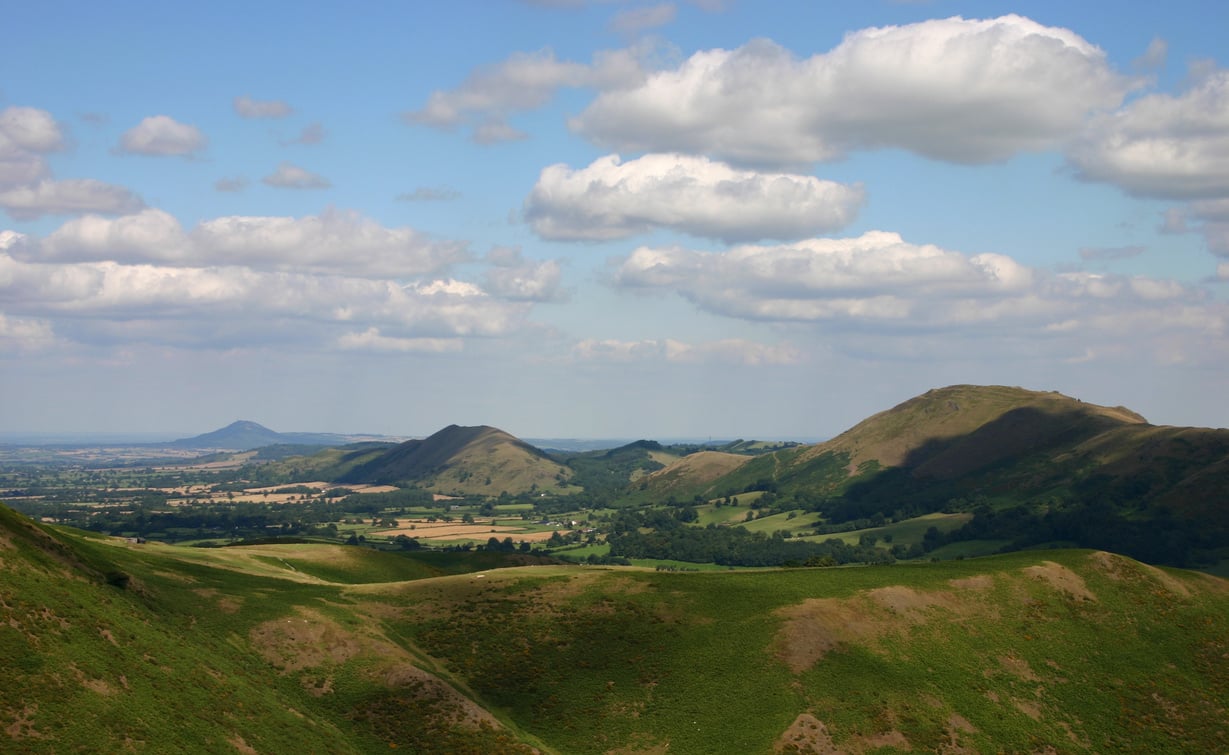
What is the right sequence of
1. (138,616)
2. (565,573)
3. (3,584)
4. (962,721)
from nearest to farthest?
1. (3,584)
2. (138,616)
3. (962,721)
4. (565,573)

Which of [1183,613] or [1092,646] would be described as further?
[1183,613]

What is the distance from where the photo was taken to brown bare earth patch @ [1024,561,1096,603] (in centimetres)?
12600

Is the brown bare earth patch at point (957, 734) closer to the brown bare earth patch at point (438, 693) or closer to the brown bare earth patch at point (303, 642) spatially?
the brown bare earth patch at point (438, 693)

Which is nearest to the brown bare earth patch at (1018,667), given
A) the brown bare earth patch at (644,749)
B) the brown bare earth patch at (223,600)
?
the brown bare earth patch at (644,749)

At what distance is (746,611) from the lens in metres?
116

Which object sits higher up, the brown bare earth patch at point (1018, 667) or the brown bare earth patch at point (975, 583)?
the brown bare earth patch at point (975, 583)

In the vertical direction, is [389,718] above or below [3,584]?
below

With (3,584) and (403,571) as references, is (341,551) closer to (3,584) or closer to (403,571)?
(403,571)

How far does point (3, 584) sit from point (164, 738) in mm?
20607

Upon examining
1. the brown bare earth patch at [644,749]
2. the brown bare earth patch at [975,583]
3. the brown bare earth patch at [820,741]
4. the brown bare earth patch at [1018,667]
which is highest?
the brown bare earth patch at [975,583]

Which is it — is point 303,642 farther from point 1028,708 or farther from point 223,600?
point 1028,708

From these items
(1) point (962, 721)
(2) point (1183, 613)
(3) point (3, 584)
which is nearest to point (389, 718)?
(3) point (3, 584)

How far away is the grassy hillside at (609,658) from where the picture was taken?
73.8m

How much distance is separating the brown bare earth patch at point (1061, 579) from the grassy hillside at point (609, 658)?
41 cm
